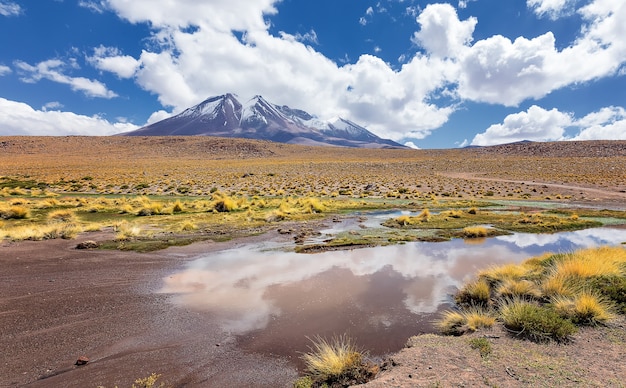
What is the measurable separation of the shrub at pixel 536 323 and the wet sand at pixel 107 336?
14.8ft

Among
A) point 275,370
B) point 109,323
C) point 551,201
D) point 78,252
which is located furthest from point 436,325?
point 551,201

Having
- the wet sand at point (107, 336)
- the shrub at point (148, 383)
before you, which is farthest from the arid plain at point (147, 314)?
the shrub at point (148, 383)

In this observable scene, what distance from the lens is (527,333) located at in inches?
258

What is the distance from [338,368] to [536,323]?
13.7 feet

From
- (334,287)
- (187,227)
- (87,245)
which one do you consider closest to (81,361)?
(334,287)

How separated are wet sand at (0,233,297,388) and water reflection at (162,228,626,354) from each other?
60 centimetres

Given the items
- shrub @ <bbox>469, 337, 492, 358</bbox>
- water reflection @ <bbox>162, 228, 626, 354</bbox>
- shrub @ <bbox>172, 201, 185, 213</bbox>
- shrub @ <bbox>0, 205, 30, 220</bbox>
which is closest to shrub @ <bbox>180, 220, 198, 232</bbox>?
water reflection @ <bbox>162, 228, 626, 354</bbox>

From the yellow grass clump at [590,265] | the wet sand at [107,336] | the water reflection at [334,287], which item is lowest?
the wet sand at [107,336]

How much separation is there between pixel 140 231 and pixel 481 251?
15364mm

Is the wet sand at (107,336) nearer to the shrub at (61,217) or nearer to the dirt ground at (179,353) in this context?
the dirt ground at (179,353)

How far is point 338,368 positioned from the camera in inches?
214

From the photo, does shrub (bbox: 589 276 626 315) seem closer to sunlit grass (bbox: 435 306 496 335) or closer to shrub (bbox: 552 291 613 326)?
shrub (bbox: 552 291 613 326)

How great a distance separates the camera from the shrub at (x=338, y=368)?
5.43 metres

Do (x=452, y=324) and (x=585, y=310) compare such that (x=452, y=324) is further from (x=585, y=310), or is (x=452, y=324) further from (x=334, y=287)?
(x=334, y=287)
